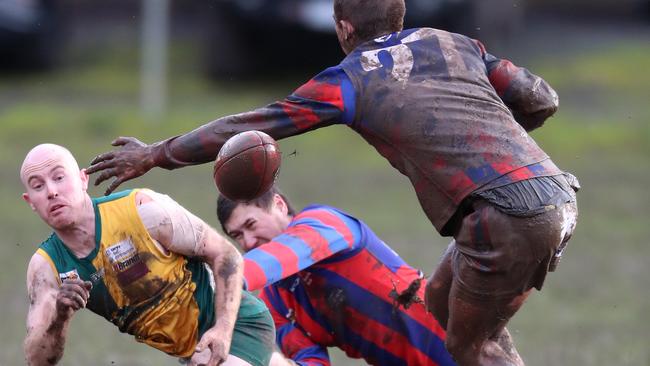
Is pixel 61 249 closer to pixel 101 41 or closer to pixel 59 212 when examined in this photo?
pixel 59 212

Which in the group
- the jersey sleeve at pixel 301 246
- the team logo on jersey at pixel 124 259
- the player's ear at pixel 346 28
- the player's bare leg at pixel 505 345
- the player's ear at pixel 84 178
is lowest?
the player's bare leg at pixel 505 345

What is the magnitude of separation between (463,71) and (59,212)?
1.70m

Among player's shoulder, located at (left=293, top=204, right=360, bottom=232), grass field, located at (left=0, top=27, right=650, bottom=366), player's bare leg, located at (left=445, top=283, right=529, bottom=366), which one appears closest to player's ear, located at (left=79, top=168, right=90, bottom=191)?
player's shoulder, located at (left=293, top=204, right=360, bottom=232)

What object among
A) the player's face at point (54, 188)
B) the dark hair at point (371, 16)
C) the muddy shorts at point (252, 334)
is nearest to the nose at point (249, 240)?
the muddy shorts at point (252, 334)

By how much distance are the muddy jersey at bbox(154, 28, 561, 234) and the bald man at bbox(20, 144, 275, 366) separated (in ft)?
1.25

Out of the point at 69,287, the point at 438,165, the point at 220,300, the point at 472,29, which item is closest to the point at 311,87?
the point at 438,165

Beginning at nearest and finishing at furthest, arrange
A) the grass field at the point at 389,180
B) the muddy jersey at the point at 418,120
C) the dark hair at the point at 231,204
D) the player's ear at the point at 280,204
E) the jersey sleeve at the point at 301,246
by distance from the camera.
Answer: the muddy jersey at the point at 418,120 < the jersey sleeve at the point at 301,246 < the dark hair at the point at 231,204 < the player's ear at the point at 280,204 < the grass field at the point at 389,180

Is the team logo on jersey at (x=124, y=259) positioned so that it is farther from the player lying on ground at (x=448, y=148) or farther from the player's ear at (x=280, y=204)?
the player's ear at (x=280, y=204)

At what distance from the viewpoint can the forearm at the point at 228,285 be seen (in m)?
4.66

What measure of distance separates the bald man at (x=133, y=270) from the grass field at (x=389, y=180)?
88.1 inches

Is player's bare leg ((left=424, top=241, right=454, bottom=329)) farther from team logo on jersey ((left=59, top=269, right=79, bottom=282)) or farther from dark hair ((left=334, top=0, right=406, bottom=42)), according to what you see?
team logo on jersey ((left=59, top=269, right=79, bottom=282))

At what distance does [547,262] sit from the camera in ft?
16.3

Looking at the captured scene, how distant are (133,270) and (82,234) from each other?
234 mm

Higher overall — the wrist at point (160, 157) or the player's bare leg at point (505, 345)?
the wrist at point (160, 157)
